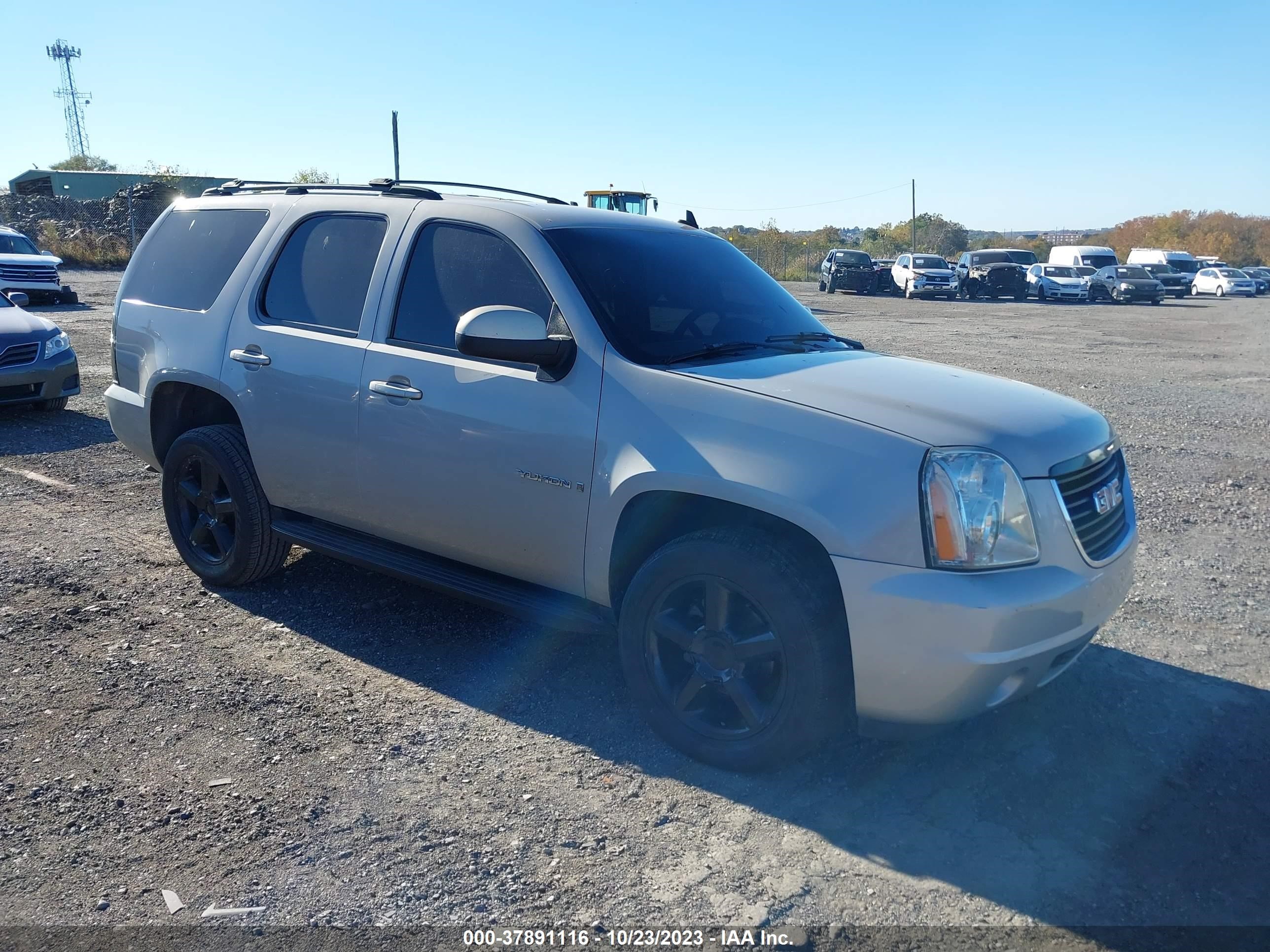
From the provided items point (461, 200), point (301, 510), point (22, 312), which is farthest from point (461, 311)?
point (22, 312)

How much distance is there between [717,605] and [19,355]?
897 centimetres

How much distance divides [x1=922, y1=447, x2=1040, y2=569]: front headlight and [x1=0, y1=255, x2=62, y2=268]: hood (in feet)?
73.1

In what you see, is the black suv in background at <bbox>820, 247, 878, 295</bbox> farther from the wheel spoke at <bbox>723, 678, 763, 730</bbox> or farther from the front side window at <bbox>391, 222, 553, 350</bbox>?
the wheel spoke at <bbox>723, 678, 763, 730</bbox>

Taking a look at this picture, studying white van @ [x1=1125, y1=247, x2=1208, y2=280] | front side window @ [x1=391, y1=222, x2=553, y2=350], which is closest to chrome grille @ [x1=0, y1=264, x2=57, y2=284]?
front side window @ [x1=391, y1=222, x2=553, y2=350]

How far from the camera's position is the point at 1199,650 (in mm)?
4551

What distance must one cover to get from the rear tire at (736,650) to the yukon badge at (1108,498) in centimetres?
102

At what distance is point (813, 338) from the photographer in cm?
450

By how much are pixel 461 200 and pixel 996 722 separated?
3007 millimetres

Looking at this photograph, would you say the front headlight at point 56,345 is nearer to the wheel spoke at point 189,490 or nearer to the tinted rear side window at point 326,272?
the wheel spoke at point 189,490

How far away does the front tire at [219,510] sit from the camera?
195 inches

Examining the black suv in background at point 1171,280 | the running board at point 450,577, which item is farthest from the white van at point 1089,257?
the running board at point 450,577

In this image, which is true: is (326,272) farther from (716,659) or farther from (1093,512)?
(1093,512)

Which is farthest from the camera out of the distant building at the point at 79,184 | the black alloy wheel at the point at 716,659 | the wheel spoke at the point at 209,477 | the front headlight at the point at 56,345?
the distant building at the point at 79,184

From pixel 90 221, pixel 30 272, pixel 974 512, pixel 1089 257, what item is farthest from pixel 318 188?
pixel 90 221
